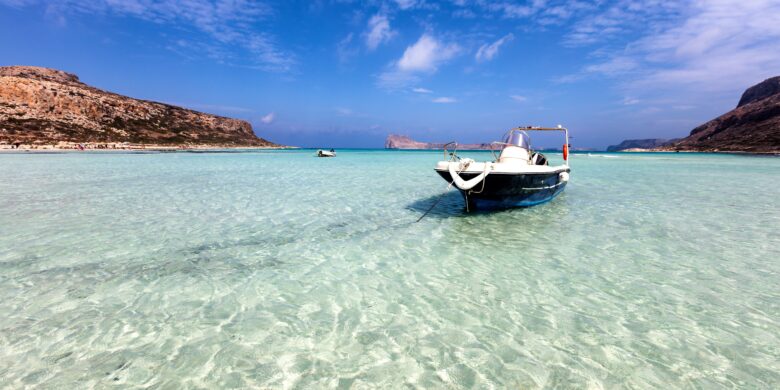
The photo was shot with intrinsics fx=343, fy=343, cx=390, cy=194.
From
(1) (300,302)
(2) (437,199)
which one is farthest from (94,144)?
(1) (300,302)

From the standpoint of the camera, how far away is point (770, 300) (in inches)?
230

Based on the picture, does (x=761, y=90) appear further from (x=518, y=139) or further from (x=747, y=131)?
(x=518, y=139)

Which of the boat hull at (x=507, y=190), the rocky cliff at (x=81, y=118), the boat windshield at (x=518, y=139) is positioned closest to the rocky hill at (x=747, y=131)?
the boat windshield at (x=518, y=139)

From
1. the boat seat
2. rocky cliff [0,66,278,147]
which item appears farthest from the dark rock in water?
rocky cliff [0,66,278,147]

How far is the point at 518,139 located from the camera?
46.1 ft

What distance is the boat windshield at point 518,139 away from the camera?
13.9 meters

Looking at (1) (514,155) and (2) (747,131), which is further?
(2) (747,131)

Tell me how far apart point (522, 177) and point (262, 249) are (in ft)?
28.8

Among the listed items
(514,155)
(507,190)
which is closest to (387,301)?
(507,190)

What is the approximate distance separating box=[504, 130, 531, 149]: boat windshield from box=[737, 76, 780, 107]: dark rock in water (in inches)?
7319

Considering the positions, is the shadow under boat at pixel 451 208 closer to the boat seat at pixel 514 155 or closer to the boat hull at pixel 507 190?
the boat hull at pixel 507 190

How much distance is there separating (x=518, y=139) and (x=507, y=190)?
10.3ft

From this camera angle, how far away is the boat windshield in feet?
45.7

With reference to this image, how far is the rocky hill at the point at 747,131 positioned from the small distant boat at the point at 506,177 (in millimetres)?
101200
